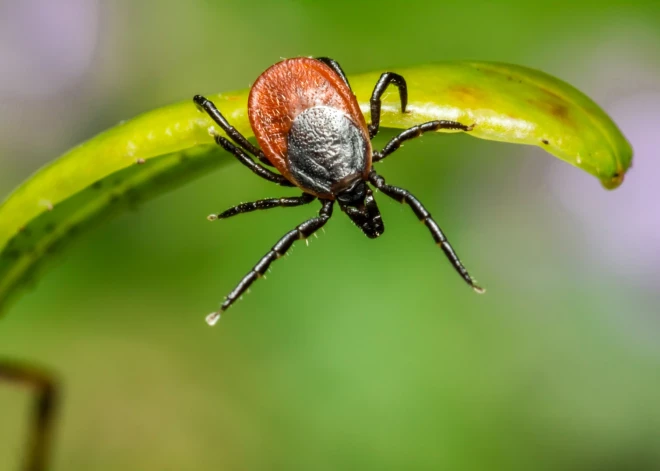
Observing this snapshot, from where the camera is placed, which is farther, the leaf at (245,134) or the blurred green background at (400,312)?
the blurred green background at (400,312)

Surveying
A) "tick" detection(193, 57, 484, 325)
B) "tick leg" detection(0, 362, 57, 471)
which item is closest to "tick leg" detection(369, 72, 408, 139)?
"tick" detection(193, 57, 484, 325)

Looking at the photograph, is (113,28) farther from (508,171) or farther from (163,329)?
(508,171)

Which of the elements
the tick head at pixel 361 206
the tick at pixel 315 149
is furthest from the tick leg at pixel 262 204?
the tick head at pixel 361 206

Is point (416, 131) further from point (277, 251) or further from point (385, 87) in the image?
point (277, 251)

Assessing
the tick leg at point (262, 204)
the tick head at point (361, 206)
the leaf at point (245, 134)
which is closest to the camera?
the leaf at point (245, 134)

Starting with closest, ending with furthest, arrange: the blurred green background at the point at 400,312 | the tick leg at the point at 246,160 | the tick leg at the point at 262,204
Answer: the tick leg at the point at 246,160
the tick leg at the point at 262,204
the blurred green background at the point at 400,312

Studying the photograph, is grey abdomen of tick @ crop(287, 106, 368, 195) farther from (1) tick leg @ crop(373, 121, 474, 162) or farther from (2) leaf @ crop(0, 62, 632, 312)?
(2) leaf @ crop(0, 62, 632, 312)

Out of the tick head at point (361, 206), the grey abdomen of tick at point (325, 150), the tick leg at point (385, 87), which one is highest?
the grey abdomen of tick at point (325, 150)

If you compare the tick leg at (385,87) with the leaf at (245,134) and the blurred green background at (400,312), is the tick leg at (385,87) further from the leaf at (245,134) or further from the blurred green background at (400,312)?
the blurred green background at (400,312)

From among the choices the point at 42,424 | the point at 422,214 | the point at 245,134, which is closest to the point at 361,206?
the point at 422,214
